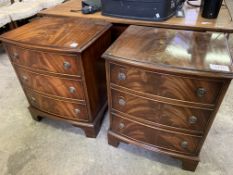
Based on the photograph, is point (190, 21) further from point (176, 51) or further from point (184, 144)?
point (184, 144)

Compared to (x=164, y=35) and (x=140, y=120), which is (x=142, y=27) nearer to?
(x=164, y=35)

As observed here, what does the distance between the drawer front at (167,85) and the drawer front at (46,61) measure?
248 millimetres

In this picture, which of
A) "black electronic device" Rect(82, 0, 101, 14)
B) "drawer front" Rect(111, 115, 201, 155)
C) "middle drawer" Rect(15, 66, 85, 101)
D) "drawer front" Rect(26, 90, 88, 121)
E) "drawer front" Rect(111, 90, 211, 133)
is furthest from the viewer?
"black electronic device" Rect(82, 0, 101, 14)

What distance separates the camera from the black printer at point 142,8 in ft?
3.79

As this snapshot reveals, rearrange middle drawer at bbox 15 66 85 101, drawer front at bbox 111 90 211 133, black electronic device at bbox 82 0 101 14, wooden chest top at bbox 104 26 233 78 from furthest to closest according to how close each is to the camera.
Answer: black electronic device at bbox 82 0 101 14 → middle drawer at bbox 15 66 85 101 → drawer front at bbox 111 90 211 133 → wooden chest top at bbox 104 26 233 78

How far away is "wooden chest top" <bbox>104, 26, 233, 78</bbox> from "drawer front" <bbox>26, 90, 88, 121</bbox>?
53cm

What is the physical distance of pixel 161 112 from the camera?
99cm

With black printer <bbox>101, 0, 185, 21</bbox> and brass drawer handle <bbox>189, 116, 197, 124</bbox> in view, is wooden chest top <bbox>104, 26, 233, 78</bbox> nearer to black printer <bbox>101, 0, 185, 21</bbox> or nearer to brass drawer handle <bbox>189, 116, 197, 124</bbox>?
black printer <bbox>101, 0, 185, 21</bbox>

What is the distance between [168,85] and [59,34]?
29.7 inches

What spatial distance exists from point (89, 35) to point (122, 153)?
845 mm

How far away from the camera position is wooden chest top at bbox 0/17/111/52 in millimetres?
1063

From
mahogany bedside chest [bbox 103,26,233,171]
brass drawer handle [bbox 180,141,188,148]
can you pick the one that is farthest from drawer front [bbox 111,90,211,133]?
brass drawer handle [bbox 180,141,188,148]

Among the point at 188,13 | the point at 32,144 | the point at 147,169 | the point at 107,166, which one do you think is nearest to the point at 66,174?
the point at 107,166

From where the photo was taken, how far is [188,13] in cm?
133
